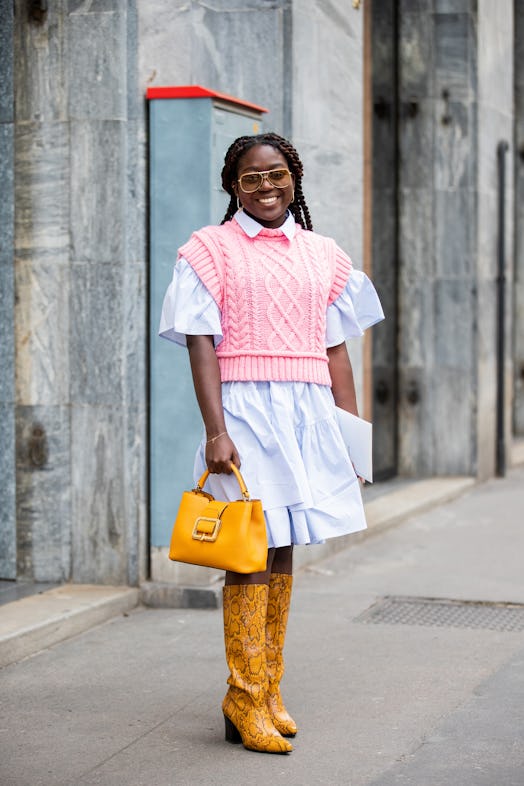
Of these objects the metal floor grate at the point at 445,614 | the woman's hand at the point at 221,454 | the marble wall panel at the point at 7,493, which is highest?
the woman's hand at the point at 221,454

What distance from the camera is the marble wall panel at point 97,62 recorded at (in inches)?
269

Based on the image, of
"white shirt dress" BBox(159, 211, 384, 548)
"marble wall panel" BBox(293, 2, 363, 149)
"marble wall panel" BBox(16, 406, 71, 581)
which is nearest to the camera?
"white shirt dress" BBox(159, 211, 384, 548)

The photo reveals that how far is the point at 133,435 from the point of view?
692 cm

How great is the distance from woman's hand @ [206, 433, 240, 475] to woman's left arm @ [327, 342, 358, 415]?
51cm

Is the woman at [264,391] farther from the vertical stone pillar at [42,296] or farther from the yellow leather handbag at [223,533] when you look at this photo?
the vertical stone pillar at [42,296]

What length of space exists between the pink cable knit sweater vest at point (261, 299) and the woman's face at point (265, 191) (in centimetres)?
7

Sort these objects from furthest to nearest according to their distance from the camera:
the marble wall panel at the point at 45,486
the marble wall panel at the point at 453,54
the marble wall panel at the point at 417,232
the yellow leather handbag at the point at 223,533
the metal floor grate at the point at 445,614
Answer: the marble wall panel at the point at 417,232
the marble wall panel at the point at 453,54
the marble wall panel at the point at 45,486
the metal floor grate at the point at 445,614
the yellow leather handbag at the point at 223,533

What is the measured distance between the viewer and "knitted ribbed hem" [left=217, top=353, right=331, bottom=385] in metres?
4.72

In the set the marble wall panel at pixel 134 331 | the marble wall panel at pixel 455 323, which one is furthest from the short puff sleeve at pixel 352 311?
the marble wall panel at pixel 455 323

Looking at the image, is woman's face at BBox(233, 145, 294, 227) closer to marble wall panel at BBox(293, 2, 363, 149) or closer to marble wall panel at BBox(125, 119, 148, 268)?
marble wall panel at BBox(125, 119, 148, 268)

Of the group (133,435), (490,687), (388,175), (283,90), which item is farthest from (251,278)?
(388,175)

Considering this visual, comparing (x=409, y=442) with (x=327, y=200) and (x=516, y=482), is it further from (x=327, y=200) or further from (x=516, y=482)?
(x=327, y=200)

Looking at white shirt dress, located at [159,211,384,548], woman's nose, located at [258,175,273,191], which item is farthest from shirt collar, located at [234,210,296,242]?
woman's nose, located at [258,175,273,191]

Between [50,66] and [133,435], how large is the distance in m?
1.77
